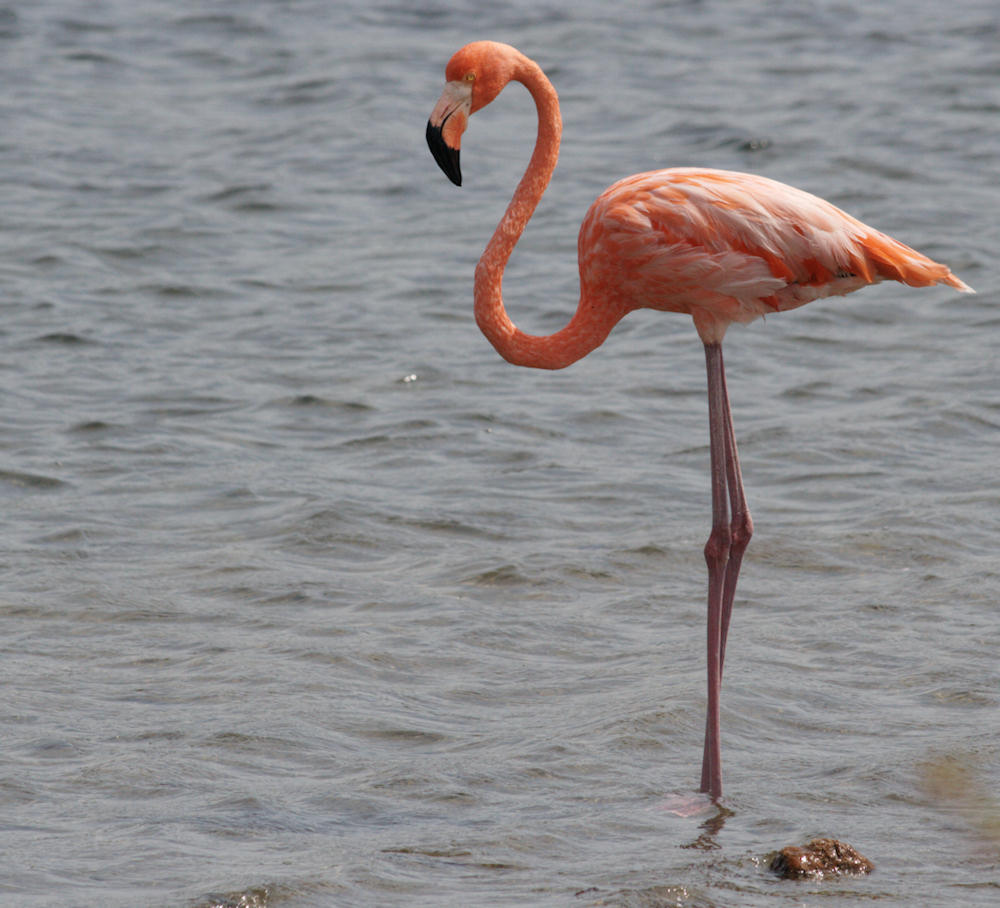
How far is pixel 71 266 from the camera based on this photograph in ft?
39.0

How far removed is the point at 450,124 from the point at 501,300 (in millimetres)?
608

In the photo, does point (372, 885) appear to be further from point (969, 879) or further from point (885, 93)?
point (885, 93)

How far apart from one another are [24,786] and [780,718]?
2.61 m

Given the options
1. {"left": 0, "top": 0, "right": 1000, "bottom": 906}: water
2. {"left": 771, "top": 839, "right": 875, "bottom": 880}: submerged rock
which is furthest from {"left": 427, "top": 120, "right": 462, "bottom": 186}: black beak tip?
{"left": 771, "top": 839, "right": 875, "bottom": 880}: submerged rock

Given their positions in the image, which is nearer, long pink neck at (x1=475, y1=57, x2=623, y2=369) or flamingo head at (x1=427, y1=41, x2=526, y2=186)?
flamingo head at (x1=427, y1=41, x2=526, y2=186)

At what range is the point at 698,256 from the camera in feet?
17.9

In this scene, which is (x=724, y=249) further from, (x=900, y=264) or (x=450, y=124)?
(x=450, y=124)

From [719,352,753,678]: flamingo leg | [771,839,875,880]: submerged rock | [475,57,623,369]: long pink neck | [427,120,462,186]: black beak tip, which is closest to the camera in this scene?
[771,839,875,880]: submerged rock

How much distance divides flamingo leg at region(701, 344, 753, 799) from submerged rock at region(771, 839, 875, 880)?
2.02ft

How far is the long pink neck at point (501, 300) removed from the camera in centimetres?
564

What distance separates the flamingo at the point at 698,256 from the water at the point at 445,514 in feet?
2.43

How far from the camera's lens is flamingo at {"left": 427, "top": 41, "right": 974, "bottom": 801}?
5.48 meters

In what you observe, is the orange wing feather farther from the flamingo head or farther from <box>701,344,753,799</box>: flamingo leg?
the flamingo head

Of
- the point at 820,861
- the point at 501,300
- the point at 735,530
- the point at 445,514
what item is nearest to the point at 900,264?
the point at 735,530
